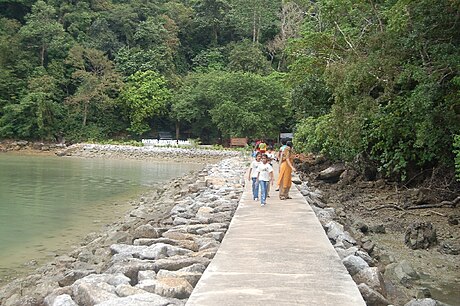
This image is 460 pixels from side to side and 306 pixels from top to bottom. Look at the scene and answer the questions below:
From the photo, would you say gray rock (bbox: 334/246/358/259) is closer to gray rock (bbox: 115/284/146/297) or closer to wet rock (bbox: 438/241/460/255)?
Answer: gray rock (bbox: 115/284/146/297)

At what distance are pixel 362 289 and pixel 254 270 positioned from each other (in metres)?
1.06

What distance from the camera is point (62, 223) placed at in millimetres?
13922

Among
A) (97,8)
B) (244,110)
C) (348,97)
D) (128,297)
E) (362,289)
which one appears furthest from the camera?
(97,8)

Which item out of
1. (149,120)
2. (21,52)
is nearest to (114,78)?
(149,120)

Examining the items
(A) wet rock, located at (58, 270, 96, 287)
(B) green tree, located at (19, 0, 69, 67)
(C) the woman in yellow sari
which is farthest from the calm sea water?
(B) green tree, located at (19, 0, 69, 67)

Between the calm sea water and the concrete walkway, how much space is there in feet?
14.7

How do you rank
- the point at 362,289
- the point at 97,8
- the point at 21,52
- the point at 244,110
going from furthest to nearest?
1. the point at 97,8
2. the point at 21,52
3. the point at 244,110
4. the point at 362,289

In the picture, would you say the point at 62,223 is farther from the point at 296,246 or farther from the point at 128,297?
the point at 128,297

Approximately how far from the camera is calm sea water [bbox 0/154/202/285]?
35.7 feet

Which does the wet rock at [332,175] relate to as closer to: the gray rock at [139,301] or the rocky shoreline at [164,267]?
the rocky shoreline at [164,267]

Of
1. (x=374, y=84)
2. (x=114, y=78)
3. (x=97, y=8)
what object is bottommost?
(x=374, y=84)

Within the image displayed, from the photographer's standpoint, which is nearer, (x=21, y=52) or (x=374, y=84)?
(x=374, y=84)

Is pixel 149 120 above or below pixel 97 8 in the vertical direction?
below

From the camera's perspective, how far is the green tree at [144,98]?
50.8 metres
